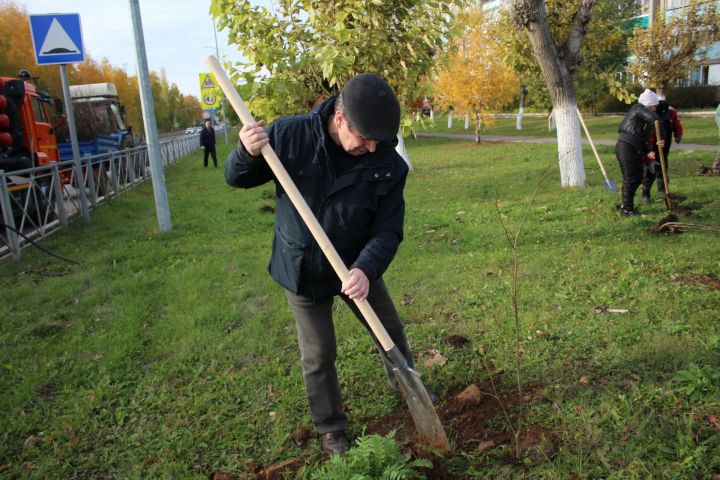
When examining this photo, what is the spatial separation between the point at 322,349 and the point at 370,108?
3.98 feet

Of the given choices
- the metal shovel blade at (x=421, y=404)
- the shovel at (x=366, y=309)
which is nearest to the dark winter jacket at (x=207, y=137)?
the shovel at (x=366, y=309)

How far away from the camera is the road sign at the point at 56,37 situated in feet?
24.4

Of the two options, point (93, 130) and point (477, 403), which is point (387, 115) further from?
point (93, 130)

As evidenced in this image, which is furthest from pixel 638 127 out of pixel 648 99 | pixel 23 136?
pixel 23 136

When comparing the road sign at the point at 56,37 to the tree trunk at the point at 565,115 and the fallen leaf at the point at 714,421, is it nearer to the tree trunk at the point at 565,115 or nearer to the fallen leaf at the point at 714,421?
the tree trunk at the point at 565,115

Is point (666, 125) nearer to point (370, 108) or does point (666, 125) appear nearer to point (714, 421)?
point (714, 421)

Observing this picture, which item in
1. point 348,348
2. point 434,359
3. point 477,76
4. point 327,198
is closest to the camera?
point 327,198

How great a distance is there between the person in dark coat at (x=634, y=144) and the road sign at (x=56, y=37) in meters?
7.65

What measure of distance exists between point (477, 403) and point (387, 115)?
1.74 metres

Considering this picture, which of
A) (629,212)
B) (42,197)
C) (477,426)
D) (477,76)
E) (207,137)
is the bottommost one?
(477,426)

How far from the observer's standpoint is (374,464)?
7.77 feet

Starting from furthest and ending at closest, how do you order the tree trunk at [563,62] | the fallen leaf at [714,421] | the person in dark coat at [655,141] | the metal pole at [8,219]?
the tree trunk at [563,62] → the person in dark coat at [655,141] → the metal pole at [8,219] → the fallen leaf at [714,421]

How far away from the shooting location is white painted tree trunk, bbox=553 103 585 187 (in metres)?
9.61

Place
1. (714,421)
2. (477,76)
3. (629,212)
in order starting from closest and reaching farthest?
(714,421) < (629,212) < (477,76)
